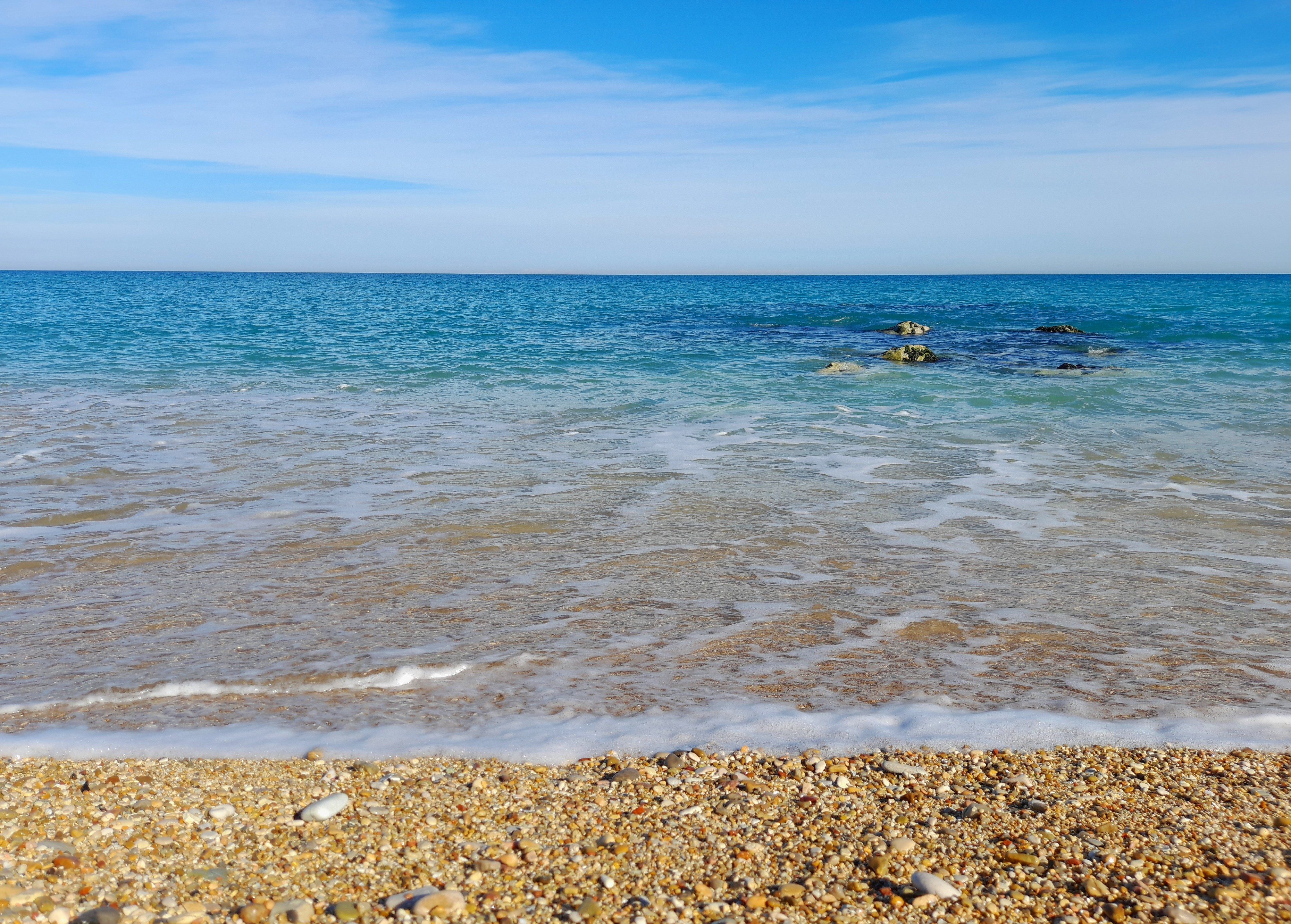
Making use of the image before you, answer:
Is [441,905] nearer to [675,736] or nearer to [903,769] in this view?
[675,736]

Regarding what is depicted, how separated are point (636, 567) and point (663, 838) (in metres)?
3.24

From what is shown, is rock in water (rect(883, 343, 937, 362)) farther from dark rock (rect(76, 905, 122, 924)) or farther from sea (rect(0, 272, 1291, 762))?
dark rock (rect(76, 905, 122, 924))

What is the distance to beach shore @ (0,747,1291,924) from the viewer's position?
2.51 metres

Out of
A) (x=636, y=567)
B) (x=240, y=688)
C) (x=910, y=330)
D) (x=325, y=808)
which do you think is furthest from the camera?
(x=910, y=330)

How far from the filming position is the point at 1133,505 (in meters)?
7.70

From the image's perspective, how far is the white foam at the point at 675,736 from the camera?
3.52 m

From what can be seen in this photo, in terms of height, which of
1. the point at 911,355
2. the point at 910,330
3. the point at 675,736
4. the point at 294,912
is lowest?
the point at 675,736

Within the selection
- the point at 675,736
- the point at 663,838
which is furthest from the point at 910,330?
the point at 663,838

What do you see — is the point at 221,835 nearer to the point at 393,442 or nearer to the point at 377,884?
the point at 377,884

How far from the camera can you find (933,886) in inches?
102

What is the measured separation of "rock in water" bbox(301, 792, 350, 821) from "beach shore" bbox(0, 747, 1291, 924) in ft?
0.11

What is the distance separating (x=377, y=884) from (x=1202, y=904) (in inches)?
100

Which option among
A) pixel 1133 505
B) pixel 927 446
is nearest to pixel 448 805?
pixel 1133 505

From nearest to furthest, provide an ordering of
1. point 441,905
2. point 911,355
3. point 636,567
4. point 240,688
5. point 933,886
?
1. point 441,905
2. point 933,886
3. point 240,688
4. point 636,567
5. point 911,355
